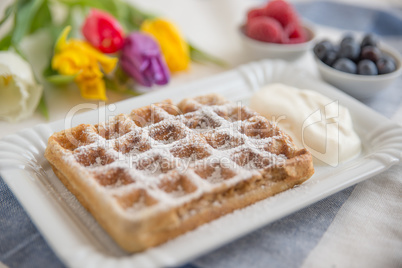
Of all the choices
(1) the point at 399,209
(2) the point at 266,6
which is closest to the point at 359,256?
(1) the point at 399,209

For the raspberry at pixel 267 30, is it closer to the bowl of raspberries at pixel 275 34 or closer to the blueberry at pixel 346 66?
the bowl of raspberries at pixel 275 34

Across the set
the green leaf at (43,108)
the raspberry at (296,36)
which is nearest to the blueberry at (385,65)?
the raspberry at (296,36)

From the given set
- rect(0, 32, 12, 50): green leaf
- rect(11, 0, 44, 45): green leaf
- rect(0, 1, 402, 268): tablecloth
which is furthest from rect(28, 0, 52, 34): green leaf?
rect(0, 1, 402, 268): tablecloth

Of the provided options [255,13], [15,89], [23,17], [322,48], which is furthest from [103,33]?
[322,48]

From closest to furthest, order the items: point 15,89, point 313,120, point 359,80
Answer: point 313,120 → point 15,89 → point 359,80

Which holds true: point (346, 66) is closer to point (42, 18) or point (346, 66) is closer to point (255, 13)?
point (255, 13)
